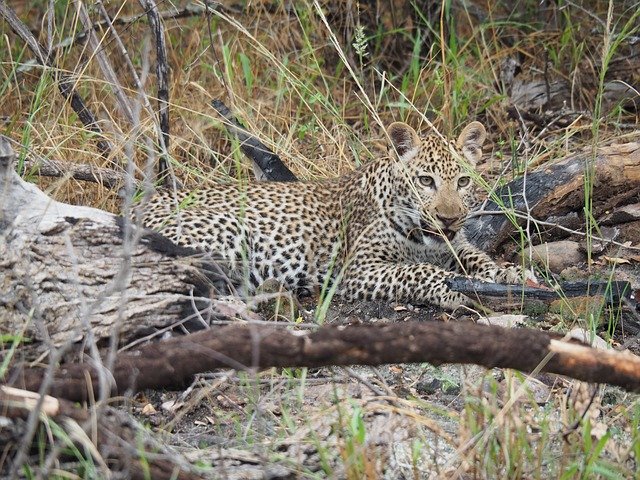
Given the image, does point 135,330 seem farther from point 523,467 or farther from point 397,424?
point 523,467

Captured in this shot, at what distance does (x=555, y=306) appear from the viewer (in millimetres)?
5992

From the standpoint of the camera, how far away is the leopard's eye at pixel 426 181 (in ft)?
23.2

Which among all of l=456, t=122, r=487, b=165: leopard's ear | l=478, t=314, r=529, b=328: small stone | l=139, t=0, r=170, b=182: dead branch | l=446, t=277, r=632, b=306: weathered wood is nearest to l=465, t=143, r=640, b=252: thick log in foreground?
l=456, t=122, r=487, b=165: leopard's ear

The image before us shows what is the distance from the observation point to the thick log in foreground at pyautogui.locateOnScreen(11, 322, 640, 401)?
3732mm

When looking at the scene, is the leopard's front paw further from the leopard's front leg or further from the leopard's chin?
the leopard's chin

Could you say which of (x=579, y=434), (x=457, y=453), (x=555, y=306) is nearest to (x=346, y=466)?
(x=457, y=453)

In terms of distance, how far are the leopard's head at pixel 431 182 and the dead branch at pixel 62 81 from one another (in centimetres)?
194

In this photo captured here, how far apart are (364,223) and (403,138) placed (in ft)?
2.32

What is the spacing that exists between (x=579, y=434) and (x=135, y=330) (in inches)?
73.6

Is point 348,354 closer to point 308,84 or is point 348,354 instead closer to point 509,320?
point 509,320

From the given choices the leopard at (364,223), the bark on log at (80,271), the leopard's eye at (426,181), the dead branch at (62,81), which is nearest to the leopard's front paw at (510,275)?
the leopard at (364,223)

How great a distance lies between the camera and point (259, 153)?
7859 millimetres

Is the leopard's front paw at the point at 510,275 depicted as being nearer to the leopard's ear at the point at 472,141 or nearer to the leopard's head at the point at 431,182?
the leopard's head at the point at 431,182

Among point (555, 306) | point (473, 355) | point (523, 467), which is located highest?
point (473, 355)
